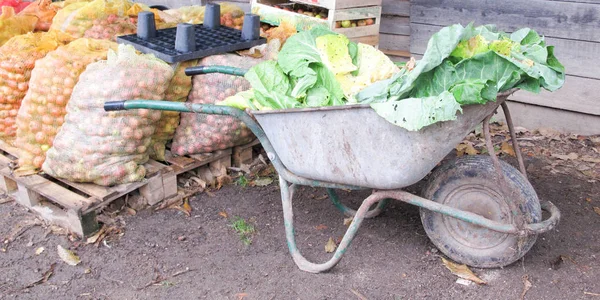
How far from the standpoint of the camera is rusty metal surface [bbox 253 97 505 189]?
2.34 meters

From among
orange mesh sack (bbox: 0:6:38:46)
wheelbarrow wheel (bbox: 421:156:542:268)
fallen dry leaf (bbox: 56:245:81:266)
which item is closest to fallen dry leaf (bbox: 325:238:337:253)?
wheelbarrow wheel (bbox: 421:156:542:268)

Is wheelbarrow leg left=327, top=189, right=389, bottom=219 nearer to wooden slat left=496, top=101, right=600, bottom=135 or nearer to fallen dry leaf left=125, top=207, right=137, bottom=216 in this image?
fallen dry leaf left=125, top=207, right=137, bottom=216

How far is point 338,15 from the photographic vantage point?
4.35m

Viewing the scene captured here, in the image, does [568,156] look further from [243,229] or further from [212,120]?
[212,120]

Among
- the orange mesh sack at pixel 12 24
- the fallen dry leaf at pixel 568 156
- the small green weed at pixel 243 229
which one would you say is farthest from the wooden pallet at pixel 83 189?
the fallen dry leaf at pixel 568 156

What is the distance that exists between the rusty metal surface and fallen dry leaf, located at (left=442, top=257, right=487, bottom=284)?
61 centimetres

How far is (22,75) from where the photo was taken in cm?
361

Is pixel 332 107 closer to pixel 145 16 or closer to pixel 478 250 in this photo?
pixel 478 250

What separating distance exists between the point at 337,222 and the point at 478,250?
854mm

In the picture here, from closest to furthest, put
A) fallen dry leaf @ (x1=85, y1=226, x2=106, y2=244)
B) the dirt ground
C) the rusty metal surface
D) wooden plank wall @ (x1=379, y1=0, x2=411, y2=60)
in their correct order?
the rusty metal surface → the dirt ground → fallen dry leaf @ (x1=85, y1=226, x2=106, y2=244) → wooden plank wall @ (x1=379, y1=0, x2=411, y2=60)

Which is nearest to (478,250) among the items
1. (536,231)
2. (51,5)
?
(536,231)

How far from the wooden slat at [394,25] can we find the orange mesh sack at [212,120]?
1753mm

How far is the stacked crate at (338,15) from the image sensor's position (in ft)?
14.2

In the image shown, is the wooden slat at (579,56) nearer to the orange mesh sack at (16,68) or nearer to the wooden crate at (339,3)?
the wooden crate at (339,3)
